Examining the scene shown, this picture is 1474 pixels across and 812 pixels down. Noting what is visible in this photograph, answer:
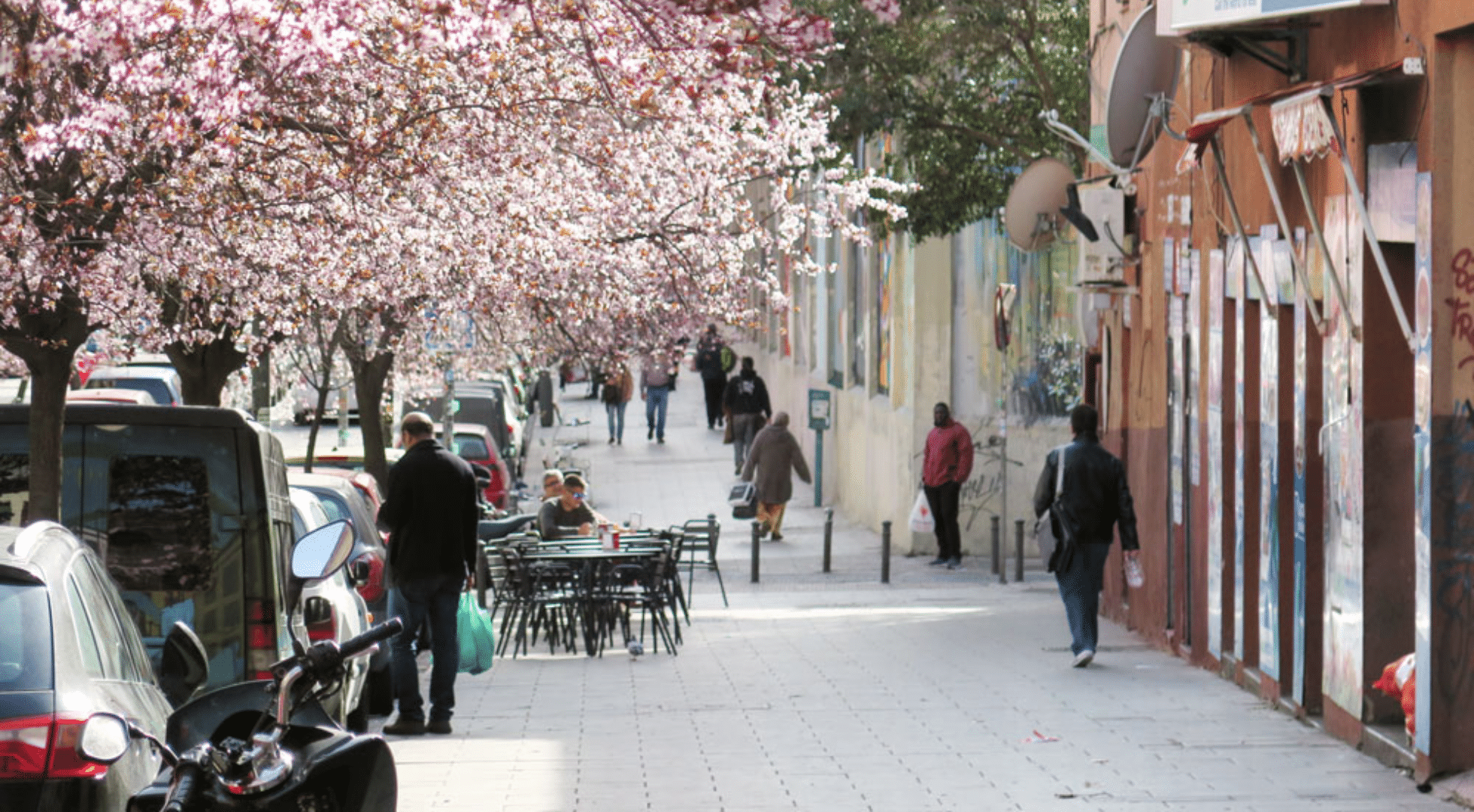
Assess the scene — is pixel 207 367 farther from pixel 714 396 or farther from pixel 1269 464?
pixel 714 396

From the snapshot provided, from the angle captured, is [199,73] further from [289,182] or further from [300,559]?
[300,559]

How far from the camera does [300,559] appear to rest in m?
6.22

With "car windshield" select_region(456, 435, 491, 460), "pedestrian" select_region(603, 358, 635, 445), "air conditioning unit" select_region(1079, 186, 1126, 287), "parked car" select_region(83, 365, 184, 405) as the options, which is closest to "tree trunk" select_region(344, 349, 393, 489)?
"car windshield" select_region(456, 435, 491, 460)

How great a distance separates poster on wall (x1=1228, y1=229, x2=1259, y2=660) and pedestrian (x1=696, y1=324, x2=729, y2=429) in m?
32.1

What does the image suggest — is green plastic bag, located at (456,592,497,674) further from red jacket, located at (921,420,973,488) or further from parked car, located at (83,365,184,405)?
parked car, located at (83,365,184,405)

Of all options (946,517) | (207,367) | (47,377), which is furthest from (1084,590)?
(946,517)

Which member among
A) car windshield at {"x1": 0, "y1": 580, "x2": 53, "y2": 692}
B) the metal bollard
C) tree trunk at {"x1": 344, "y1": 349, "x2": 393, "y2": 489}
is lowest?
the metal bollard

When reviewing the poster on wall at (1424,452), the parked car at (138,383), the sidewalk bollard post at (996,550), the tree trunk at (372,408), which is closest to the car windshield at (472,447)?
the parked car at (138,383)

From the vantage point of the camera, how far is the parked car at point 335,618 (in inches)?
439

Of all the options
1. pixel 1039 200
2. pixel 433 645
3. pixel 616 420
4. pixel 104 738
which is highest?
pixel 1039 200

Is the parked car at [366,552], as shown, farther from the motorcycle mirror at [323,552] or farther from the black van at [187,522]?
the motorcycle mirror at [323,552]

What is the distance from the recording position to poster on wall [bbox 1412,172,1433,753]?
31.9 feet

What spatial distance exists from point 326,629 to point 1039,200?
954 centimetres

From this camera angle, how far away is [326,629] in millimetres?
11531
